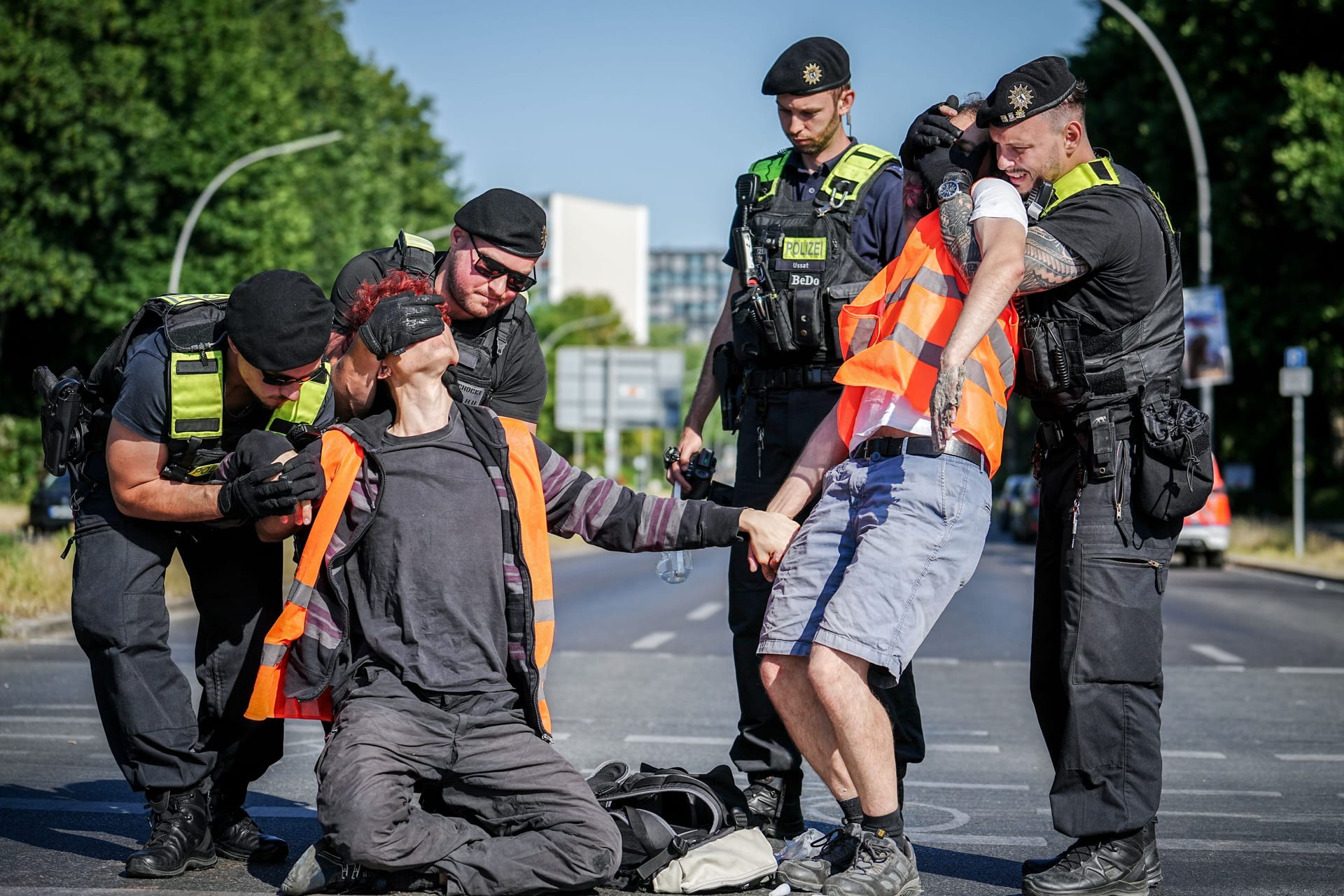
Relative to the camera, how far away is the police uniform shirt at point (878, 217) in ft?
17.7

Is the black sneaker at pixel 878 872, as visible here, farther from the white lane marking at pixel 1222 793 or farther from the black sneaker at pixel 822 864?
the white lane marking at pixel 1222 793

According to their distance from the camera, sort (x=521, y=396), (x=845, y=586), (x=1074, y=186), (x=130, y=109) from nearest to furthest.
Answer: (x=845, y=586) < (x=1074, y=186) < (x=521, y=396) < (x=130, y=109)

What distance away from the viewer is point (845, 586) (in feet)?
14.2

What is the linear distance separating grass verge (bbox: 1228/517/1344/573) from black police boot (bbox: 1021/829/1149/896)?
20220 mm

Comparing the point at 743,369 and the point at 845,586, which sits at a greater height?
the point at 743,369

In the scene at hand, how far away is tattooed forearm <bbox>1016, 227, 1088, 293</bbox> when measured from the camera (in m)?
4.44

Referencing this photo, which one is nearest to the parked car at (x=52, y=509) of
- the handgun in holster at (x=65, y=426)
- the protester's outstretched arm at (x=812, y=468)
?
the handgun in holster at (x=65, y=426)

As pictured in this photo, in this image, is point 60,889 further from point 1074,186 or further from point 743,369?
point 1074,186

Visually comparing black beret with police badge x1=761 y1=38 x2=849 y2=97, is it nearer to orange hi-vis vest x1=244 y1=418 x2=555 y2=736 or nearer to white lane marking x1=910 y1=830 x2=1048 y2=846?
orange hi-vis vest x1=244 y1=418 x2=555 y2=736

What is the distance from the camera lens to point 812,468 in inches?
189

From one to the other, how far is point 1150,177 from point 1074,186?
31.0 metres

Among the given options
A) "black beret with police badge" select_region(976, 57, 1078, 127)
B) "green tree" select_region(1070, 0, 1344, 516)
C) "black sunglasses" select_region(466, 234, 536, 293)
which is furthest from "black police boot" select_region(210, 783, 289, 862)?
"green tree" select_region(1070, 0, 1344, 516)

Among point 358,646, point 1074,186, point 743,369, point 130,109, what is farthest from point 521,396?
point 130,109

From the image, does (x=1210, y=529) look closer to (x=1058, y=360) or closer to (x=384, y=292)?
(x=1058, y=360)
